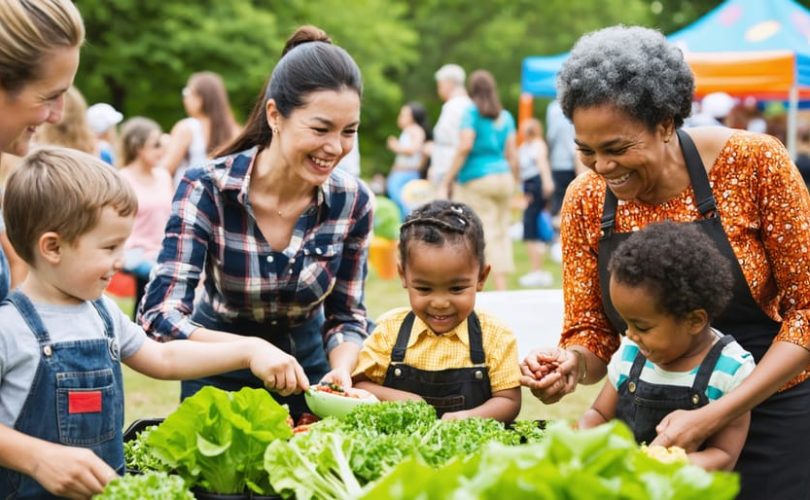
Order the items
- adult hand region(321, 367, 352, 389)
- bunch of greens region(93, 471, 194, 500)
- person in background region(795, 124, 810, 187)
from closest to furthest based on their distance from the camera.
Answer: bunch of greens region(93, 471, 194, 500)
adult hand region(321, 367, 352, 389)
person in background region(795, 124, 810, 187)

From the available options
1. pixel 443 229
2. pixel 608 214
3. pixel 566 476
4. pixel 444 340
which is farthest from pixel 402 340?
pixel 566 476

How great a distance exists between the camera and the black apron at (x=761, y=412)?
10.1ft

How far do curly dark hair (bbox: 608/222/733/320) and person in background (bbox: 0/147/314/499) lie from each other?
1.32 m

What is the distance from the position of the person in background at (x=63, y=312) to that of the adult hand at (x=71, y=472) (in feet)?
0.35

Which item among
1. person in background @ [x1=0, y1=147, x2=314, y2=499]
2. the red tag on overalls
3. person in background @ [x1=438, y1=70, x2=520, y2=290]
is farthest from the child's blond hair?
person in background @ [x1=438, y1=70, x2=520, y2=290]

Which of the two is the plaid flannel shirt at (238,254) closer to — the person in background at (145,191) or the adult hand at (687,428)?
the adult hand at (687,428)

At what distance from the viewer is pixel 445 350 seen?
3496 millimetres

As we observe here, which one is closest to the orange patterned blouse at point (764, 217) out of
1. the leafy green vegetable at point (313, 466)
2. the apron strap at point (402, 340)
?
the apron strap at point (402, 340)

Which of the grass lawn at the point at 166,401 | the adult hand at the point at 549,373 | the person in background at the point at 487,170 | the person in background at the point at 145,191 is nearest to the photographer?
the adult hand at the point at 549,373

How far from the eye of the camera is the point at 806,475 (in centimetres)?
315

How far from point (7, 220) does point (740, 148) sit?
2.02 meters

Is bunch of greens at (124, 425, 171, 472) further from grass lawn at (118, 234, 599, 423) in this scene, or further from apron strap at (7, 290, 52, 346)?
grass lawn at (118, 234, 599, 423)

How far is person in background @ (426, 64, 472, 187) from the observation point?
10.8 meters

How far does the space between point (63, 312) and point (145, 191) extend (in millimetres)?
6039
